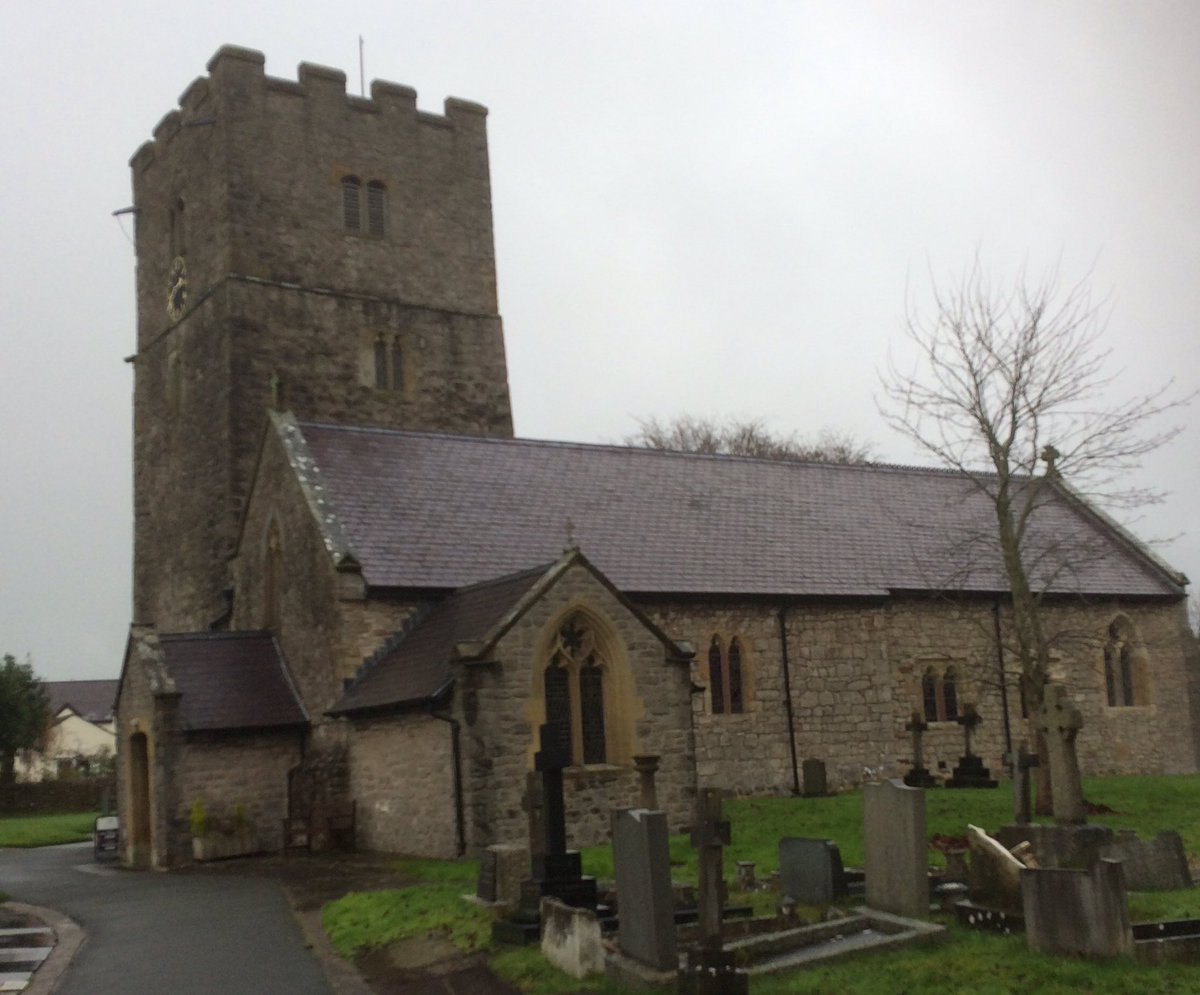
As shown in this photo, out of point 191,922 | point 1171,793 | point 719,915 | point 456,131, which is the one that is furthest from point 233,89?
point 719,915

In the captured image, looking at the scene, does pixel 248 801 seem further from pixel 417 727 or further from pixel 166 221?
pixel 166 221

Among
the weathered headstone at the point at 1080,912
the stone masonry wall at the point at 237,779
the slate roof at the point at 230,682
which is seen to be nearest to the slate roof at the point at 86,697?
the slate roof at the point at 230,682

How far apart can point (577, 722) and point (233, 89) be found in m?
23.2

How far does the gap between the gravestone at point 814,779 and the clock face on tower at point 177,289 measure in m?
21.9

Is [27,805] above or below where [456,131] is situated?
below

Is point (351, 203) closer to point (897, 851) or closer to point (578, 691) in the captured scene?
point (578, 691)

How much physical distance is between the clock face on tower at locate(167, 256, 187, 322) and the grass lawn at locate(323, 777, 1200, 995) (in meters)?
22.0

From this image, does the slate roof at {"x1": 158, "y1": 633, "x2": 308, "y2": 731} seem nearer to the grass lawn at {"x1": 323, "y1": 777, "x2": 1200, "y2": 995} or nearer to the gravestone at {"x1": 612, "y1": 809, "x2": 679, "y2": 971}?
the grass lawn at {"x1": 323, "y1": 777, "x2": 1200, "y2": 995}

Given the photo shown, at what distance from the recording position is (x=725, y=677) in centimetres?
2664

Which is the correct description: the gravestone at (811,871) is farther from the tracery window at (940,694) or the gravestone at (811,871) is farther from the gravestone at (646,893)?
the tracery window at (940,694)

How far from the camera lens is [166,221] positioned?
38.8 m

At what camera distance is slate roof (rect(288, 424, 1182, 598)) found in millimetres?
25766

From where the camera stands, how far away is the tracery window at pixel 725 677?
1041 inches

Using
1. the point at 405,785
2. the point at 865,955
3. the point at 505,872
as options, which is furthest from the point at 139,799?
the point at 865,955
